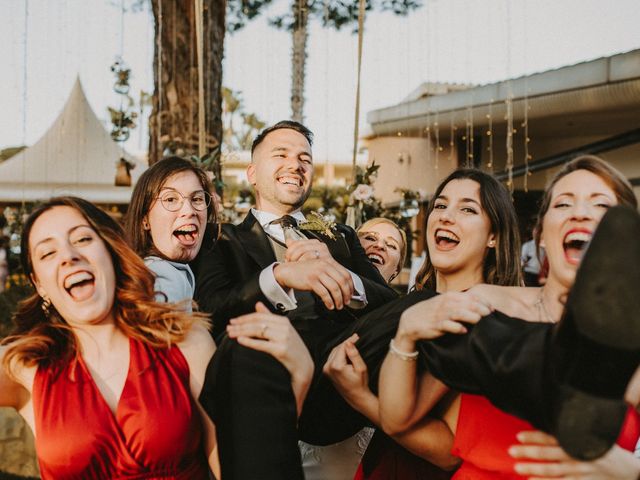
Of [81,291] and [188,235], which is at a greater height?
[188,235]

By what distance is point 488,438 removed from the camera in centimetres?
168

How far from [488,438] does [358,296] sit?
734 millimetres

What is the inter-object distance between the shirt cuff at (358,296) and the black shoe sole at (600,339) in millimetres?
1049

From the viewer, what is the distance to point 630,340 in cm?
112

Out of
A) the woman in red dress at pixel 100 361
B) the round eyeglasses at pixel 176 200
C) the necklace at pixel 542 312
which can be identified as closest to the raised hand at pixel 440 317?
the necklace at pixel 542 312

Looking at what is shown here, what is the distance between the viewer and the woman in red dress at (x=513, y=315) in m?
1.55

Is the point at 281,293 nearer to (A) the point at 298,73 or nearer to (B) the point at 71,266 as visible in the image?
(B) the point at 71,266

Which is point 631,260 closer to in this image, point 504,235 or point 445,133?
point 504,235

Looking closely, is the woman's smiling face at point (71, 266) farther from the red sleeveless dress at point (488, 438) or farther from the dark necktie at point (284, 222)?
the red sleeveless dress at point (488, 438)

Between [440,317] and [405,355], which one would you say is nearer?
[440,317]

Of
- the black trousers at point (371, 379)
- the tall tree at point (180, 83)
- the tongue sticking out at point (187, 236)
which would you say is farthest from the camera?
the tall tree at point (180, 83)

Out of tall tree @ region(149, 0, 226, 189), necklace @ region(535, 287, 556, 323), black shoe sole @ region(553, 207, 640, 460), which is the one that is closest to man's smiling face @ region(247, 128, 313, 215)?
necklace @ region(535, 287, 556, 323)

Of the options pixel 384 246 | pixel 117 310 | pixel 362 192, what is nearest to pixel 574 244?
pixel 117 310

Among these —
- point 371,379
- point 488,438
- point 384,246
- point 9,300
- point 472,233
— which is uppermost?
point 472,233
